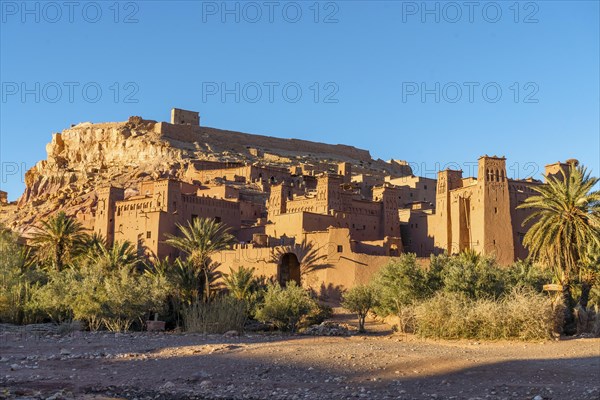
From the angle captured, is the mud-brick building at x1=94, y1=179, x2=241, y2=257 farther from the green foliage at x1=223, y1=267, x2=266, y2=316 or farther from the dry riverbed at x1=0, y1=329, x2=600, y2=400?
the dry riverbed at x1=0, y1=329, x2=600, y2=400

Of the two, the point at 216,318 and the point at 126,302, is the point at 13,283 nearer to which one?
the point at 126,302

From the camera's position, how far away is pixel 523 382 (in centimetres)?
1539

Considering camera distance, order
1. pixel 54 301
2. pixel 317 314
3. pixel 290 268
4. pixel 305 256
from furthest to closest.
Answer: pixel 290 268 → pixel 305 256 → pixel 317 314 → pixel 54 301

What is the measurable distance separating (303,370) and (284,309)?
13.6 metres

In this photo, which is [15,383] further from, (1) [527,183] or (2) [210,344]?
(1) [527,183]

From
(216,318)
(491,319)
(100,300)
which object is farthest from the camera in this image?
(100,300)

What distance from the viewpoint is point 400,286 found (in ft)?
99.3

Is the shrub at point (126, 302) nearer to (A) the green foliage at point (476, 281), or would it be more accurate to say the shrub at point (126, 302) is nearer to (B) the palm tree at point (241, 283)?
(B) the palm tree at point (241, 283)

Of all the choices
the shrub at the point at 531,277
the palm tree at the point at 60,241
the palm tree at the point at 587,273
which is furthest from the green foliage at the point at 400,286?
the palm tree at the point at 60,241

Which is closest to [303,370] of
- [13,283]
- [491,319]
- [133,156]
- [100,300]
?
[491,319]

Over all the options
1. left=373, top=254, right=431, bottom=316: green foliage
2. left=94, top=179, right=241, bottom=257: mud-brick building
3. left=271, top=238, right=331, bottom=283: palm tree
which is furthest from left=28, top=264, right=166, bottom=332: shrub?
left=94, top=179, right=241, bottom=257: mud-brick building

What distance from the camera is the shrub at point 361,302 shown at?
103 ft

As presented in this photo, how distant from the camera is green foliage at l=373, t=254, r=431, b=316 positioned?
2992 centimetres

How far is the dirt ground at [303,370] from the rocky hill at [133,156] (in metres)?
44.8
